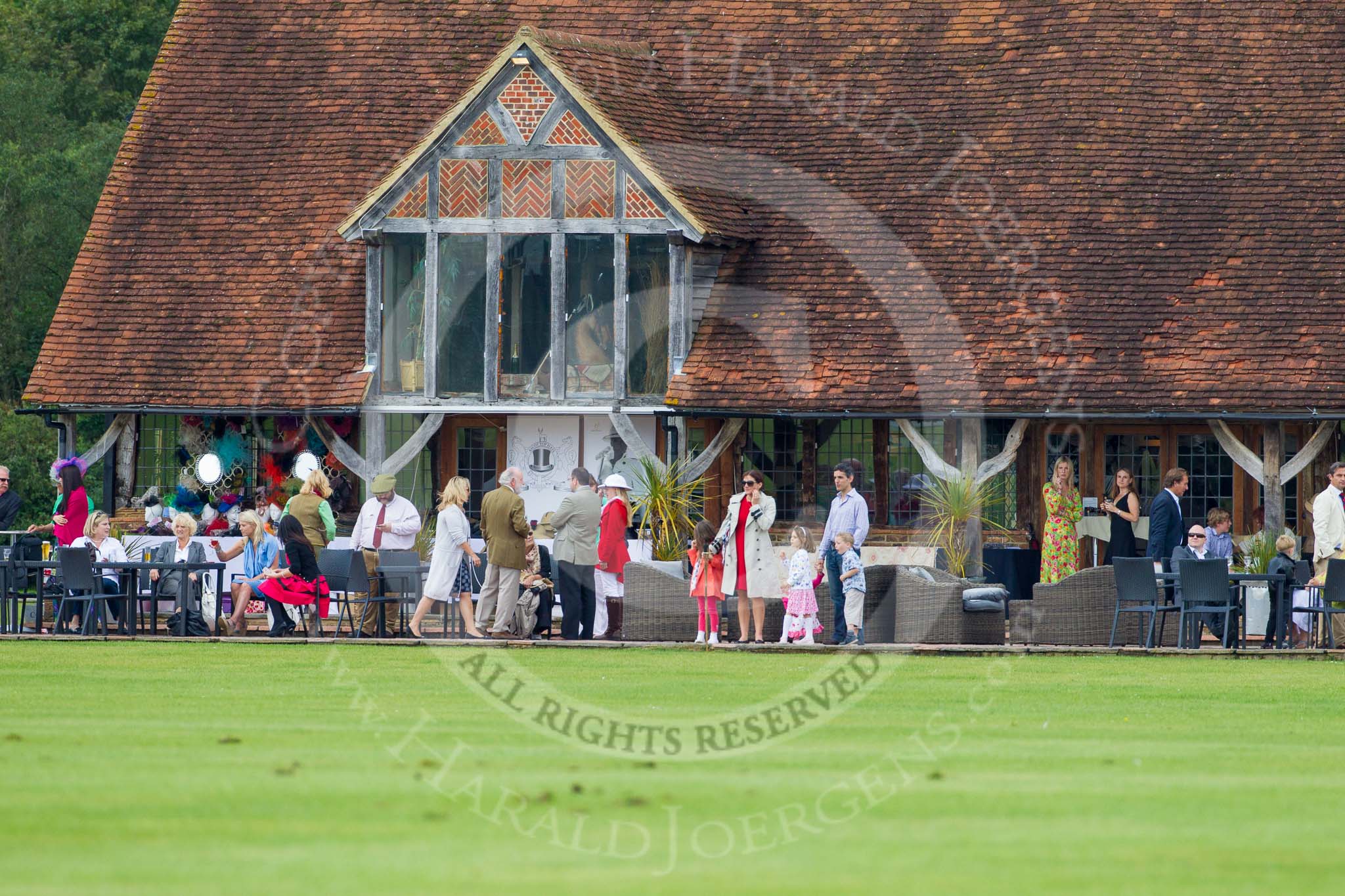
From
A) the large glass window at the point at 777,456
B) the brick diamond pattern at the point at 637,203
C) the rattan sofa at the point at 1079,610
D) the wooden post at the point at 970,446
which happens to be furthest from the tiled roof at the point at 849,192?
the rattan sofa at the point at 1079,610

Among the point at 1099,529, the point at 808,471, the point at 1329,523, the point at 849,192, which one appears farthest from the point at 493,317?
the point at 1329,523

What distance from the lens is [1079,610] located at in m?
18.8

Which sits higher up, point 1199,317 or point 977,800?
point 1199,317

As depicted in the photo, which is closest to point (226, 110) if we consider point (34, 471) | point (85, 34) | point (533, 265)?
point (533, 265)

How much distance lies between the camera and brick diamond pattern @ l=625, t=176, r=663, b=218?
24.4 metres

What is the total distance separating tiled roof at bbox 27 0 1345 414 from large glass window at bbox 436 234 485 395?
128cm

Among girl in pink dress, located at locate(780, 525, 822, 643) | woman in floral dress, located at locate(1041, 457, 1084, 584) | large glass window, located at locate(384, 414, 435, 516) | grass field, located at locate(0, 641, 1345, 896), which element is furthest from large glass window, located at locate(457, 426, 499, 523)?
grass field, located at locate(0, 641, 1345, 896)

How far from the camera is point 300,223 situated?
26344 mm

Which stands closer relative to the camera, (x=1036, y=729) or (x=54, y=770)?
(x=54, y=770)

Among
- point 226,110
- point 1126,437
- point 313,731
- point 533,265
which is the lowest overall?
point 313,731

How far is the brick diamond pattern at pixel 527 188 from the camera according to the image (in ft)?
80.2

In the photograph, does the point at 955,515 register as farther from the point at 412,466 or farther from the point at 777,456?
the point at 412,466

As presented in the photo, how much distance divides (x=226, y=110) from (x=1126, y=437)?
12.8 m

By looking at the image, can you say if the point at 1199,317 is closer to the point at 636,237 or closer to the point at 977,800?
the point at 636,237
